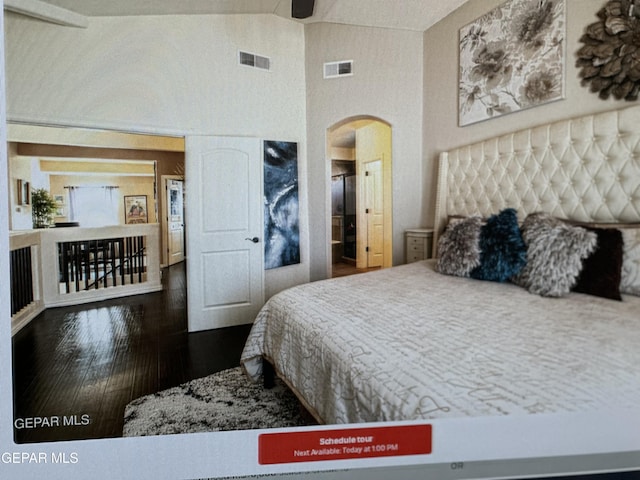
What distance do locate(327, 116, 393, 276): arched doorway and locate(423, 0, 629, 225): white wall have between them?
0.55 ft

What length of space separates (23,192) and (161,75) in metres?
0.45

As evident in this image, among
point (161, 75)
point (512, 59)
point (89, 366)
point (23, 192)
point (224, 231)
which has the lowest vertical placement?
point (89, 366)

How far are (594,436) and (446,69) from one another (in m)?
Answer: 1.18

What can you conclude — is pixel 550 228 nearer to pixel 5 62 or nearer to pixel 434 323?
pixel 434 323

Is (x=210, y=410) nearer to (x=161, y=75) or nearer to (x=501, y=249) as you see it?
(x=161, y=75)

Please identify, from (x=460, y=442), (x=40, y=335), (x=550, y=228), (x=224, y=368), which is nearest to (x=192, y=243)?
(x=224, y=368)

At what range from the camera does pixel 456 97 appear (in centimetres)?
107

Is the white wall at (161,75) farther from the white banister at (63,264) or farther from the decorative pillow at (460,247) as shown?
the decorative pillow at (460,247)

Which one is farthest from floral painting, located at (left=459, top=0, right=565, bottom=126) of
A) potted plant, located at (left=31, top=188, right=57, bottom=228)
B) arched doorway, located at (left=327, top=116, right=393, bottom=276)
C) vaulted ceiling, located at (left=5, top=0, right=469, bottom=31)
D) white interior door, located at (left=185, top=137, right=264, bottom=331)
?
potted plant, located at (left=31, top=188, right=57, bottom=228)

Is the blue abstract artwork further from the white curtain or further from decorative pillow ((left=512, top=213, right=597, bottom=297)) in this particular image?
decorative pillow ((left=512, top=213, right=597, bottom=297))

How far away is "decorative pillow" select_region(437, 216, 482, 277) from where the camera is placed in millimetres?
1342

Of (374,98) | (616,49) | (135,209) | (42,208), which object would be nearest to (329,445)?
(135,209)

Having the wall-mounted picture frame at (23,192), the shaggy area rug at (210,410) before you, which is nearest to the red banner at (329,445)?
the shaggy area rug at (210,410)

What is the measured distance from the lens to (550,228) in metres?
1.08
